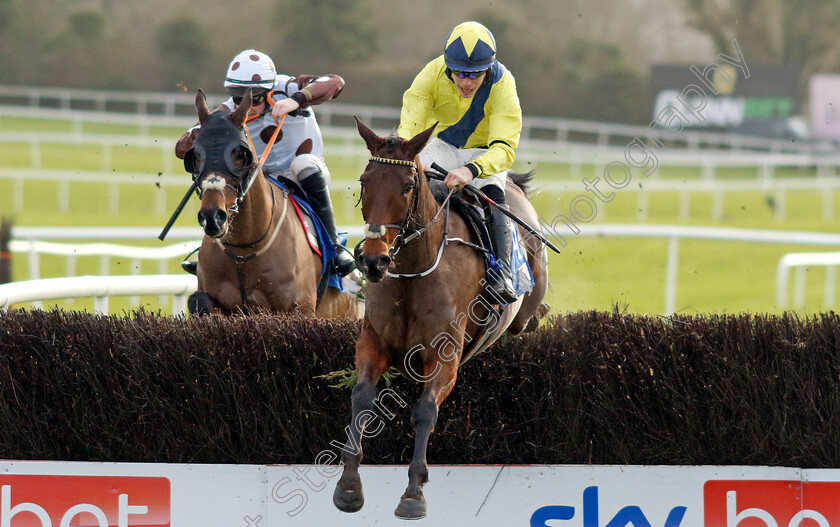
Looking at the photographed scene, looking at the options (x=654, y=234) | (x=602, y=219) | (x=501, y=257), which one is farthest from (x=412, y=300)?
(x=602, y=219)

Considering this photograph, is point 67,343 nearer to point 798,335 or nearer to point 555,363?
point 555,363

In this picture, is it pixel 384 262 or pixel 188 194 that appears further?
pixel 188 194

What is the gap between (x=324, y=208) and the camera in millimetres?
6098

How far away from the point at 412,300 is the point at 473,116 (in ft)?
3.60

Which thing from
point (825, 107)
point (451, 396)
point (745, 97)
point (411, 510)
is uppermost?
point (745, 97)

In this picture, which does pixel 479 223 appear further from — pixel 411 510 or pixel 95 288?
pixel 95 288

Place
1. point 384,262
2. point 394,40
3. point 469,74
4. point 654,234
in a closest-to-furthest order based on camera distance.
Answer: point 384,262 → point 469,74 → point 654,234 → point 394,40

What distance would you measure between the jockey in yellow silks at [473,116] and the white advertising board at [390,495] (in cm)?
78

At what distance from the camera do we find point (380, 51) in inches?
1537

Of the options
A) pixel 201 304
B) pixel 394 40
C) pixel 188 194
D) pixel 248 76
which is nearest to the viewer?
pixel 188 194

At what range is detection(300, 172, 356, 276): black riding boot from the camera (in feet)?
20.0

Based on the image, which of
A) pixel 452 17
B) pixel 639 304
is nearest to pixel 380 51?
pixel 452 17

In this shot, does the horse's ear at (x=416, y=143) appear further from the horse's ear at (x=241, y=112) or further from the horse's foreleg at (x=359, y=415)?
the horse's ear at (x=241, y=112)

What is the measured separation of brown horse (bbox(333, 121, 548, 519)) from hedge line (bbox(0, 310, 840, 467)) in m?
0.31
